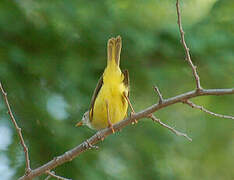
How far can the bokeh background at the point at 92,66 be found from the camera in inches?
133

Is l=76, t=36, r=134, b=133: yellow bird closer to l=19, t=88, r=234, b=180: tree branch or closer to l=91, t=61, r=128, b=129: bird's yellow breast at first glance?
l=91, t=61, r=128, b=129: bird's yellow breast

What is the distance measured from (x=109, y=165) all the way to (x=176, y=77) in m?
0.94

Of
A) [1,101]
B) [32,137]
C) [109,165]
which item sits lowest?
[109,165]

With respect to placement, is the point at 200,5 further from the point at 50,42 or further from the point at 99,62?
the point at 50,42

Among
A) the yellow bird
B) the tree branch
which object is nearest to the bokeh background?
the yellow bird

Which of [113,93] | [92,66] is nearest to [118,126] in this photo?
[113,93]

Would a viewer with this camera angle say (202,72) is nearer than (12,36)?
No

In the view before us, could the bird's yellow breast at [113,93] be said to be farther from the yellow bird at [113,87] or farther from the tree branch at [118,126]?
the tree branch at [118,126]

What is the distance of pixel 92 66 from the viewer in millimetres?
3699

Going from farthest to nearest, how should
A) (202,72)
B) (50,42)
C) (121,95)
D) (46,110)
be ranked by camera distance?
(202,72) < (50,42) < (46,110) < (121,95)

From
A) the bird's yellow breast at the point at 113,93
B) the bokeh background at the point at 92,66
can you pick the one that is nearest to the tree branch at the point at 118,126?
the bird's yellow breast at the point at 113,93

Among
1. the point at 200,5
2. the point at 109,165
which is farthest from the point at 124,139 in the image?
the point at 200,5

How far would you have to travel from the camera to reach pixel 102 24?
3682 mm

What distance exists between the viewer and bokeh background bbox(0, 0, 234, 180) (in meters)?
3.37
